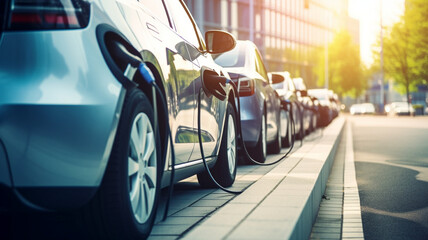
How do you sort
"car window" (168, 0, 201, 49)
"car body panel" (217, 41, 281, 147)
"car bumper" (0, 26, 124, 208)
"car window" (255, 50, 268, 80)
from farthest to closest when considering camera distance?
"car window" (255, 50, 268, 80), "car body panel" (217, 41, 281, 147), "car window" (168, 0, 201, 49), "car bumper" (0, 26, 124, 208)

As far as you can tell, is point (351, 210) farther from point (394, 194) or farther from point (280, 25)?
point (280, 25)

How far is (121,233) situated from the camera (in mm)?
3297

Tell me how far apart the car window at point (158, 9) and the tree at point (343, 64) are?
8011 centimetres

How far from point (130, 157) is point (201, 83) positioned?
194 cm

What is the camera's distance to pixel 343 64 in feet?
277

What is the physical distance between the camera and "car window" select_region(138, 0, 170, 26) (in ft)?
15.1

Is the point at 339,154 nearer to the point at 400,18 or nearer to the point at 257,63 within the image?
the point at 257,63

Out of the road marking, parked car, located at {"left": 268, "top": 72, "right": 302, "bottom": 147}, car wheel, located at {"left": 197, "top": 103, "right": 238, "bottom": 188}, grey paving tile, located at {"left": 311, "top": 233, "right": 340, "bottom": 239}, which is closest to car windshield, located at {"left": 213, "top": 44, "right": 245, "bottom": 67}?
parked car, located at {"left": 268, "top": 72, "right": 302, "bottom": 147}

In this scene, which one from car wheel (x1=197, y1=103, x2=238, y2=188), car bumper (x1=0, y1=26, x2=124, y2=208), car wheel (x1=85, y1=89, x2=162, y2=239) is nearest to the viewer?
car bumper (x1=0, y1=26, x2=124, y2=208)

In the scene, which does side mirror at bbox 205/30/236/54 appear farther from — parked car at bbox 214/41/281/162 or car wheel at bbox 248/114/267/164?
car wheel at bbox 248/114/267/164

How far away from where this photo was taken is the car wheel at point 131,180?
3197 mm

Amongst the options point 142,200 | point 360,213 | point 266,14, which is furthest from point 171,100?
point 266,14

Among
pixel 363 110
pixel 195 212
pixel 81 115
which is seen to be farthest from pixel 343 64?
pixel 81 115

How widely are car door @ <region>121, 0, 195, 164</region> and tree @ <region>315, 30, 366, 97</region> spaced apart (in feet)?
263
